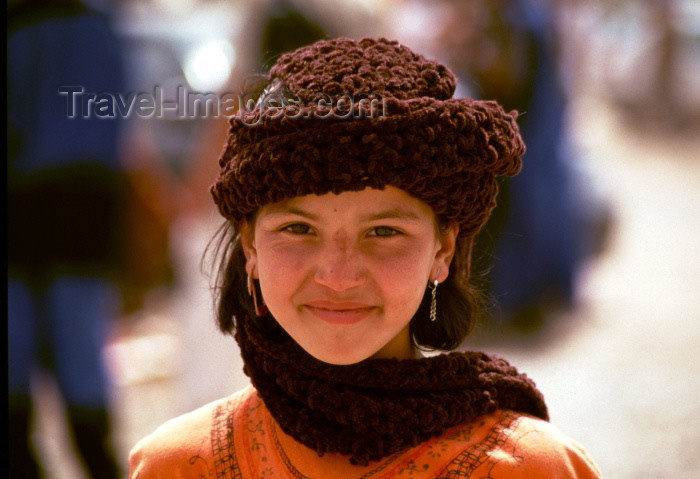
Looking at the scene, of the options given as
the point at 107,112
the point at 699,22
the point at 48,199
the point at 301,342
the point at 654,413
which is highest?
the point at 699,22

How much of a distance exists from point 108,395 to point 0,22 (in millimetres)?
1473

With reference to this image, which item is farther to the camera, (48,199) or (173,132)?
(173,132)

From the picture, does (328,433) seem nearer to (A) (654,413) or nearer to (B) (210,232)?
(B) (210,232)

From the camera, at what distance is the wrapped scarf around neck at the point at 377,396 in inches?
63.2

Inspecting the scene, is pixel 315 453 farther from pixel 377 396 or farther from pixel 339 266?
pixel 339 266

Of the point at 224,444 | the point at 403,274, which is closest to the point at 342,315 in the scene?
the point at 403,274

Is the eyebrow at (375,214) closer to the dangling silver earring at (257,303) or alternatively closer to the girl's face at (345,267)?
the girl's face at (345,267)

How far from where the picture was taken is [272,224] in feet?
5.46

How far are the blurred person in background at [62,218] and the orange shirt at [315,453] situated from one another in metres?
1.38

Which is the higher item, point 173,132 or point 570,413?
point 173,132

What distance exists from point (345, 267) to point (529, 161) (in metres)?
4.26

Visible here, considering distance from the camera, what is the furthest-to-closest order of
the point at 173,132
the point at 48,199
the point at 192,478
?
the point at 173,132
the point at 48,199
the point at 192,478

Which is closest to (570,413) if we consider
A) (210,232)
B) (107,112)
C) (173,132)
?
(210,232)

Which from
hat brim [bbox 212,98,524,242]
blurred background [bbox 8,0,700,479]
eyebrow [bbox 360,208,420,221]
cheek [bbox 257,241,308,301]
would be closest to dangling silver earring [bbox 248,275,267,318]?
cheek [bbox 257,241,308,301]
